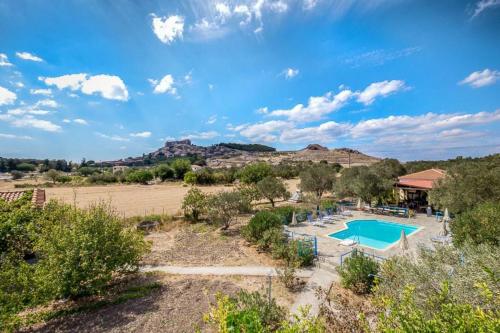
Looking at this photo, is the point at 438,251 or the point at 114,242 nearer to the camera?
the point at 438,251

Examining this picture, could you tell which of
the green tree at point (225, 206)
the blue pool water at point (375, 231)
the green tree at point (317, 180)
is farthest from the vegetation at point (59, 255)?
the green tree at point (317, 180)

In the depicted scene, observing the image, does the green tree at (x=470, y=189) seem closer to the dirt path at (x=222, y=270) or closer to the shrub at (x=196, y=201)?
the dirt path at (x=222, y=270)

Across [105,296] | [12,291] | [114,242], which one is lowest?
[105,296]

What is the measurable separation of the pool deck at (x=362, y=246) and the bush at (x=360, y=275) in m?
2.25

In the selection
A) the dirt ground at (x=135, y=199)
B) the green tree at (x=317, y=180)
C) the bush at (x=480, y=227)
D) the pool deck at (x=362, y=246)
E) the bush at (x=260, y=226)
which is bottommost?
the dirt ground at (x=135, y=199)

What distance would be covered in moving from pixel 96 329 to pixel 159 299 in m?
2.12

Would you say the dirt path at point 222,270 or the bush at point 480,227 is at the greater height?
the bush at point 480,227

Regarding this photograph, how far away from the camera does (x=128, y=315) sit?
8227mm

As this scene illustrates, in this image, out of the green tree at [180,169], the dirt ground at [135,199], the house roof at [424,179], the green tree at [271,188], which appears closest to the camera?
the house roof at [424,179]

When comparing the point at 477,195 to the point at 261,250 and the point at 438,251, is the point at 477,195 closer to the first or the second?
the point at 438,251

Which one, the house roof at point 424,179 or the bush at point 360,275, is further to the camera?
the house roof at point 424,179

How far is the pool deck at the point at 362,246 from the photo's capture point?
1308 centimetres

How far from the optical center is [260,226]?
48.5 ft

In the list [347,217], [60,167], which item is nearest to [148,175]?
[347,217]
